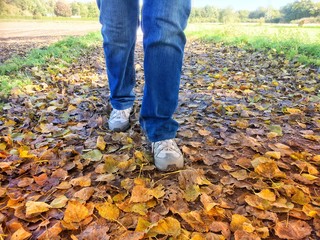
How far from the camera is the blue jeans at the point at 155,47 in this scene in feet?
3.63

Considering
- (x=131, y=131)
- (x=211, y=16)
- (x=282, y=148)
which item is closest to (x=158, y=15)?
(x=131, y=131)

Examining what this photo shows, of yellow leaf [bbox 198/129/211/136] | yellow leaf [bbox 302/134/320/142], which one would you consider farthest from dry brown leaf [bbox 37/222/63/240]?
yellow leaf [bbox 302/134/320/142]

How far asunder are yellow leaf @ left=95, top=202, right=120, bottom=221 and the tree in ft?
78.4

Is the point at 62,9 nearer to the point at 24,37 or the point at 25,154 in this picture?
the point at 24,37

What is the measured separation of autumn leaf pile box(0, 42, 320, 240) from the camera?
958mm

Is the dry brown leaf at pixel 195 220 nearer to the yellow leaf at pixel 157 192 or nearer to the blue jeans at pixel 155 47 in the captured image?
the yellow leaf at pixel 157 192

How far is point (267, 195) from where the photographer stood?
3.54 feet

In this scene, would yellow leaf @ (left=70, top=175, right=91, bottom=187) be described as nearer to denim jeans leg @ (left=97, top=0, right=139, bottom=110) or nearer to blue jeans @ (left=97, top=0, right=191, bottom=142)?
blue jeans @ (left=97, top=0, right=191, bottom=142)

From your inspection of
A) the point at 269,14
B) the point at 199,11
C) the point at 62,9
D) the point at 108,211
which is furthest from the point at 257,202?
the point at 269,14

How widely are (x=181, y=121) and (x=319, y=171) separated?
85cm

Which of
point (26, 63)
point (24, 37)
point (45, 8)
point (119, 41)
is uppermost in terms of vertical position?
point (119, 41)

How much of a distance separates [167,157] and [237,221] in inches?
16.3

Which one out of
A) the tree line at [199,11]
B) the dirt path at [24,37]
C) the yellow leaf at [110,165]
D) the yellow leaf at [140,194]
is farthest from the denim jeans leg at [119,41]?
the tree line at [199,11]

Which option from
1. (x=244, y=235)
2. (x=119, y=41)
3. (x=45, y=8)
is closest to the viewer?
(x=244, y=235)
